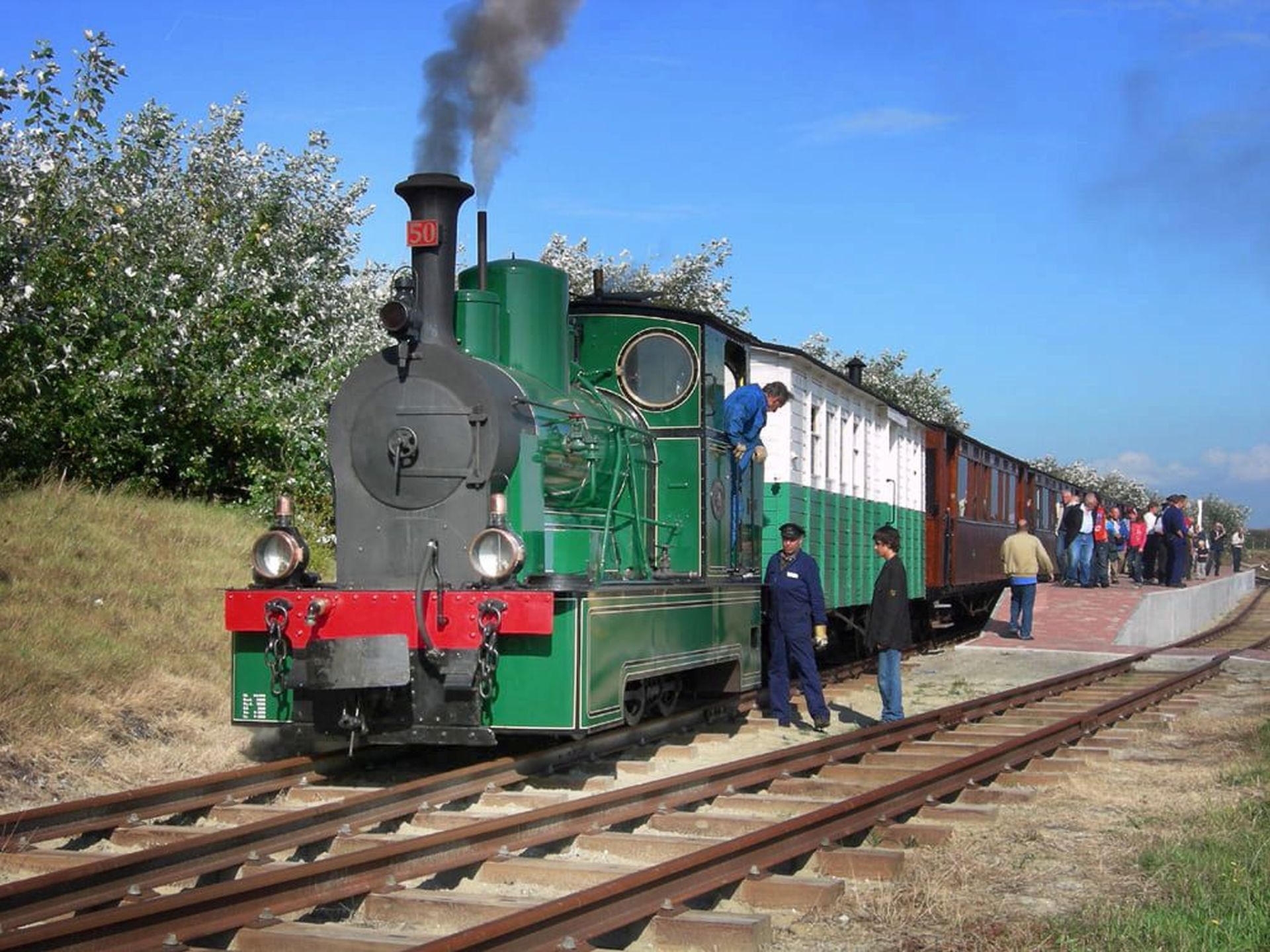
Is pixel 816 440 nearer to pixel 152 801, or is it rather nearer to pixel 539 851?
pixel 539 851

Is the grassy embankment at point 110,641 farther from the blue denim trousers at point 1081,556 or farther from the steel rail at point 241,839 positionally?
the blue denim trousers at point 1081,556

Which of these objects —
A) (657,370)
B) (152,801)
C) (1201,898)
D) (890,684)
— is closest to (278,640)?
(152,801)

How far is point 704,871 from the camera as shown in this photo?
17.9 feet

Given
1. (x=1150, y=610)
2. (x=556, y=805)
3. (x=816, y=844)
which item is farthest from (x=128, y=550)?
(x=1150, y=610)

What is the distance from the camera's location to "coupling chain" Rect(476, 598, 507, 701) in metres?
7.26

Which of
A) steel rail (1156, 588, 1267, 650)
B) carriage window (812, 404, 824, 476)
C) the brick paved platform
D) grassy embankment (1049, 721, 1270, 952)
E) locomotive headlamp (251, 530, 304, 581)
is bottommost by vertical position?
grassy embankment (1049, 721, 1270, 952)

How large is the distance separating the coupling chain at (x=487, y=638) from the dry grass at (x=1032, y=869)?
2400 mm

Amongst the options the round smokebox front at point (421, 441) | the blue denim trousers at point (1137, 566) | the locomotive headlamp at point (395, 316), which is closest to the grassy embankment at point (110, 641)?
the round smokebox front at point (421, 441)

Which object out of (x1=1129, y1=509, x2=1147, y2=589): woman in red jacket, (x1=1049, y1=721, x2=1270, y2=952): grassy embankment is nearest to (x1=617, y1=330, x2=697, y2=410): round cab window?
(x1=1049, y1=721, x2=1270, y2=952): grassy embankment

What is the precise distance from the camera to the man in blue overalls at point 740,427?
10.4 m

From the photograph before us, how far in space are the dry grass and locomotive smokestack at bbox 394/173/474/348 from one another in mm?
4009

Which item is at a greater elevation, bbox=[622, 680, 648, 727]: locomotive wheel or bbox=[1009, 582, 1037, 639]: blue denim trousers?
bbox=[1009, 582, 1037, 639]: blue denim trousers

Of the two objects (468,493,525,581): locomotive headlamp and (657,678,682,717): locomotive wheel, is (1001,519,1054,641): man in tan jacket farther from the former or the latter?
(468,493,525,581): locomotive headlamp

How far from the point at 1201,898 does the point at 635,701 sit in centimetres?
470
